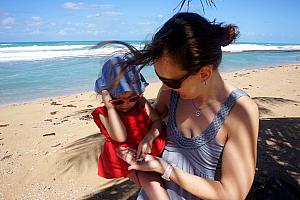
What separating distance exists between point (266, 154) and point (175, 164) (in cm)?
245

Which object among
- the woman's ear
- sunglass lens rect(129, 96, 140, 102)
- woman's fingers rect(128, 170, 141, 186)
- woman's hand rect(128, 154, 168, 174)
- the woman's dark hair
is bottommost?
woman's fingers rect(128, 170, 141, 186)

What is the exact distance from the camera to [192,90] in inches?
57.6

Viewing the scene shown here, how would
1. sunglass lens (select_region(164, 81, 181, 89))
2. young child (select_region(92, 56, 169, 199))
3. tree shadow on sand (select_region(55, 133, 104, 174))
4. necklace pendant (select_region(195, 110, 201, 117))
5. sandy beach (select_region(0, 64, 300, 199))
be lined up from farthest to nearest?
1. tree shadow on sand (select_region(55, 133, 104, 174))
2. sandy beach (select_region(0, 64, 300, 199))
3. young child (select_region(92, 56, 169, 199))
4. necklace pendant (select_region(195, 110, 201, 117))
5. sunglass lens (select_region(164, 81, 181, 89))

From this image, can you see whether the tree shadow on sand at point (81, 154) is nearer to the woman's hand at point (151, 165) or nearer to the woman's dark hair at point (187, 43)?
the woman's hand at point (151, 165)

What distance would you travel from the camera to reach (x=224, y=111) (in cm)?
142

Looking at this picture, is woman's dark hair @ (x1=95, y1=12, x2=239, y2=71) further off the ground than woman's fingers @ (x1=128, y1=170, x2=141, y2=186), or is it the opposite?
woman's dark hair @ (x1=95, y1=12, x2=239, y2=71)

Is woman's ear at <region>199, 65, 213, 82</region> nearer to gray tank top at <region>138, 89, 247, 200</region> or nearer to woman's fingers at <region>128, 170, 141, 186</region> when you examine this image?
gray tank top at <region>138, 89, 247, 200</region>

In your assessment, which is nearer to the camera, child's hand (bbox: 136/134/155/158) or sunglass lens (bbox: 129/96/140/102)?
child's hand (bbox: 136/134/155/158)

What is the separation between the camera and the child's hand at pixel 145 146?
1.62 metres

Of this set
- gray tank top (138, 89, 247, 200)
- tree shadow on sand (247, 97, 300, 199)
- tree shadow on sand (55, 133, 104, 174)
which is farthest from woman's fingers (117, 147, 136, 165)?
tree shadow on sand (55, 133, 104, 174)

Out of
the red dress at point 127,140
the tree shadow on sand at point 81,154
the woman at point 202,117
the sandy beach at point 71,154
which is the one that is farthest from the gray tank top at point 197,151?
the tree shadow on sand at point 81,154

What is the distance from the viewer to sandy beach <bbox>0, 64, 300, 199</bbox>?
3.45 meters

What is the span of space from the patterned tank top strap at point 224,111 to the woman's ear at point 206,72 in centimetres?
13

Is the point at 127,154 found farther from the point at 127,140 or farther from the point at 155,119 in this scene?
the point at 155,119
